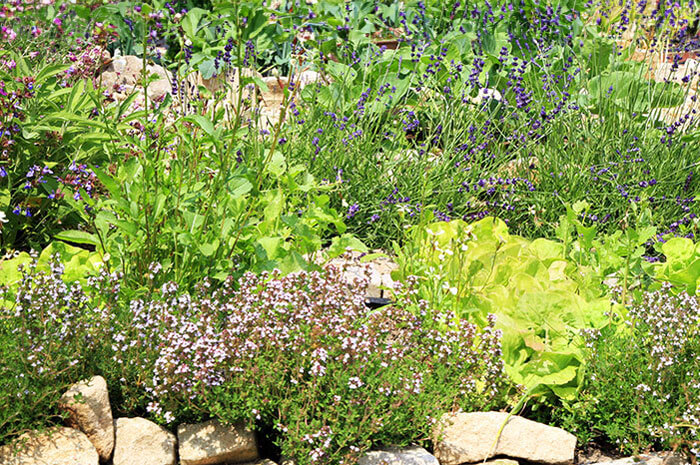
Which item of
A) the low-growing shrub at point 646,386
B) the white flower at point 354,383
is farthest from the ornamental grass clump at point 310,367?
the low-growing shrub at point 646,386

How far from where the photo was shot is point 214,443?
106 inches

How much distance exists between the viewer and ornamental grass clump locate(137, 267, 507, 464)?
264cm

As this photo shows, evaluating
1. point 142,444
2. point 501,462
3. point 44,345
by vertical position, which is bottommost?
point 501,462

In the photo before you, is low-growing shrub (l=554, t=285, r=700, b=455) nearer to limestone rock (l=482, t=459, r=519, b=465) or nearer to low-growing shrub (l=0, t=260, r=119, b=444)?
limestone rock (l=482, t=459, r=519, b=465)

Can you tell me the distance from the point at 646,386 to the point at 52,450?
1987 millimetres

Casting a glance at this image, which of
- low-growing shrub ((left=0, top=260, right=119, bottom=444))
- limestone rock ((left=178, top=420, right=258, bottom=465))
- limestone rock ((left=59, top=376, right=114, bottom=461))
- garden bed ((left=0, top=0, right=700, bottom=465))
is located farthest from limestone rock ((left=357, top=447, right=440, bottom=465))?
low-growing shrub ((left=0, top=260, right=119, bottom=444))

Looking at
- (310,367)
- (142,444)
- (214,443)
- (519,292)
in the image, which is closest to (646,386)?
(519,292)

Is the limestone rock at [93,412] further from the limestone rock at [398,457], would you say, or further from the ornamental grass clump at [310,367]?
the limestone rock at [398,457]

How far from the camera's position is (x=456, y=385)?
303cm

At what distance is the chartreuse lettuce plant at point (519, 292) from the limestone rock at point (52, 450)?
151cm

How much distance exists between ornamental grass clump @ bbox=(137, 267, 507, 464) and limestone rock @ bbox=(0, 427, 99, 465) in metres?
0.24

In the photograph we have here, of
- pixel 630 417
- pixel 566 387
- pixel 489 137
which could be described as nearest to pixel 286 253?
pixel 566 387

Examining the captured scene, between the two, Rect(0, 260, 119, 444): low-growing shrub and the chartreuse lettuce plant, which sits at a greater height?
Rect(0, 260, 119, 444): low-growing shrub

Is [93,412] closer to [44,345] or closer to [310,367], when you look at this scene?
[44,345]
